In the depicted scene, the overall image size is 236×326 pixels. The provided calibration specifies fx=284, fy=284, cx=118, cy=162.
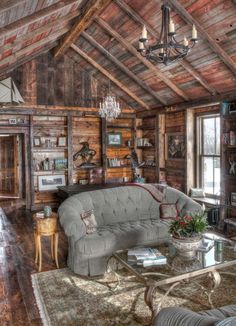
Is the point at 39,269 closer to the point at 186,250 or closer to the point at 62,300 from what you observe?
the point at 62,300

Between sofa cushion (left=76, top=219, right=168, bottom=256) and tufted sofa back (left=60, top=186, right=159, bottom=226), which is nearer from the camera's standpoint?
sofa cushion (left=76, top=219, right=168, bottom=256)

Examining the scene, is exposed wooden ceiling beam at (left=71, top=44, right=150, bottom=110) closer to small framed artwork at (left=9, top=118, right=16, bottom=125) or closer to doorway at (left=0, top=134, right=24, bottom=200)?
small framed artwork at (left=9, top=118, right=16, bottom=125)

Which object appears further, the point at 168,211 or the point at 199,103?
the point at 199,103

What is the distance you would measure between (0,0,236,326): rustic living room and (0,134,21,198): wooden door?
58mm

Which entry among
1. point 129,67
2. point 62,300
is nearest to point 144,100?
point 129,67

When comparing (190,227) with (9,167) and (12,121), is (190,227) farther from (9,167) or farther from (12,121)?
(9,167)

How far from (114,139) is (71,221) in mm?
5070


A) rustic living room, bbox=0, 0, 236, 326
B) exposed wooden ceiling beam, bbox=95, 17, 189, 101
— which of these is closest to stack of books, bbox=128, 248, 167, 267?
rustic living room, bbox=0, 0, 236, 326

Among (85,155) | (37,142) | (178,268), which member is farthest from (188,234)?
(37,142)

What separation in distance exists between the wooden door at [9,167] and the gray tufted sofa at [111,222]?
5822mm

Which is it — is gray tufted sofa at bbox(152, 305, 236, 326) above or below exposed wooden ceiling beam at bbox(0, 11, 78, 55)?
below

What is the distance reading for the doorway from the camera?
9384 millimetres

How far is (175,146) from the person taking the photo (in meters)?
7.25

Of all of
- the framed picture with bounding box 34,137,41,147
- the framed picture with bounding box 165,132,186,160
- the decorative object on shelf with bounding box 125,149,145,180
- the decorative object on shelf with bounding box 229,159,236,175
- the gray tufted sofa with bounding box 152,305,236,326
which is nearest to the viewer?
the gray tufted sofa with bounding box 152,305,236,326
